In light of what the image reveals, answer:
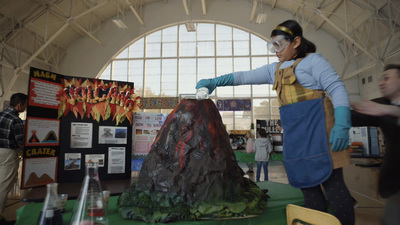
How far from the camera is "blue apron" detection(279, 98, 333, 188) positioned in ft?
3.89

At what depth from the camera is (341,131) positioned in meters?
1.12

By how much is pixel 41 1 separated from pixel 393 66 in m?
11.3

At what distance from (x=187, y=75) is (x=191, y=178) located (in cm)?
1114

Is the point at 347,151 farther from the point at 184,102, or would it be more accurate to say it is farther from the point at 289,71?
the point at 184,102

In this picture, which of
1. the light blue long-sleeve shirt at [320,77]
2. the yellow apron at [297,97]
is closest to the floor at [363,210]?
the yellow apron at [297,97]

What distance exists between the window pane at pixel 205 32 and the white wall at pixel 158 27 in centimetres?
36

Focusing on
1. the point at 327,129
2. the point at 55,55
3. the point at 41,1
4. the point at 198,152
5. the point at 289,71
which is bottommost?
the point at 198,152

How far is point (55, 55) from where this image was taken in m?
12.6

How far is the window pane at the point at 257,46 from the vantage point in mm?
12156

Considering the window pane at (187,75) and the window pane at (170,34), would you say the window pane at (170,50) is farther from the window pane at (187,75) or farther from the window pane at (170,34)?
the window pane at (187,75)

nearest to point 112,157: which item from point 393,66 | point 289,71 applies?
point 289,71

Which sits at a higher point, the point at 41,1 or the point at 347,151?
the point at 41,1

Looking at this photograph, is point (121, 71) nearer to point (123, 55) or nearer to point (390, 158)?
point (123, 55)

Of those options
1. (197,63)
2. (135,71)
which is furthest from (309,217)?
(135,71)
